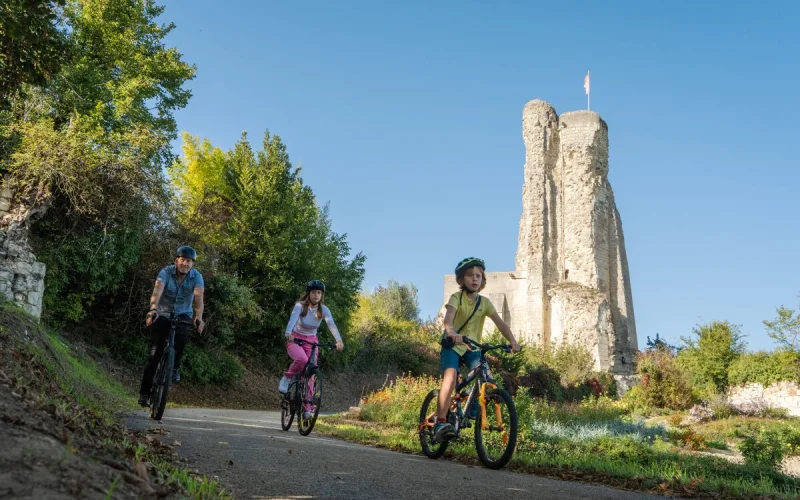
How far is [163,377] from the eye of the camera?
791 cm

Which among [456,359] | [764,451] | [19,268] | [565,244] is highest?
[565,244]

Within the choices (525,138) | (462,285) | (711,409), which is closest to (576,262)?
(525,138)

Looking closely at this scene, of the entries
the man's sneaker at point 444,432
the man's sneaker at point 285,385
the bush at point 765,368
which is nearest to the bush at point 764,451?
the man's sneaker at point 444,432

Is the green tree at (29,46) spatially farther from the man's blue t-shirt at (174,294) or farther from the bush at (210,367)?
the bush at (210,367)

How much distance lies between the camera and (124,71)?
78.5 ft

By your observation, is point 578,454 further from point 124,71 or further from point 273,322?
point 124,71

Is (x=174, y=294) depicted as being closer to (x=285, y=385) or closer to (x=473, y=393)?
(x=285, y=385)

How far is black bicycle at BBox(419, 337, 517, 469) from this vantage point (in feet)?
20.2

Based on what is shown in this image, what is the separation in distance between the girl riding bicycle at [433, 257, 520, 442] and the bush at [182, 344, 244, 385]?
44.1 ft

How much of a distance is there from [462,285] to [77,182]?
11832mm

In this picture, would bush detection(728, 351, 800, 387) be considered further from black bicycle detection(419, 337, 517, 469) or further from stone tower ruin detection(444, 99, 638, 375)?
black bicycle detection(419, 337, 517, 469)

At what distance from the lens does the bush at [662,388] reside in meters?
22.9

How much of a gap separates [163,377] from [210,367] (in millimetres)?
11607

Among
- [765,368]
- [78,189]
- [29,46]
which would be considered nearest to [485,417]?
[29,46]
